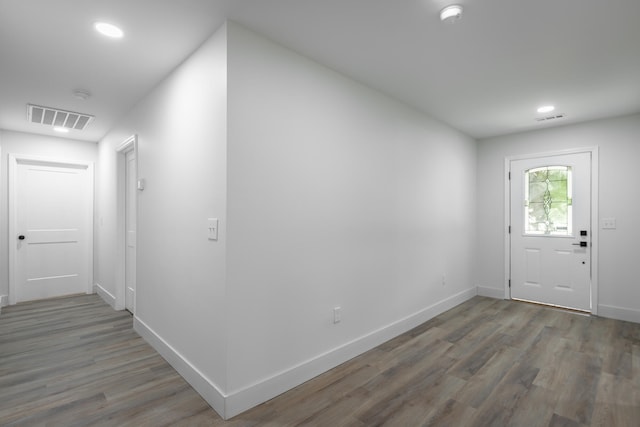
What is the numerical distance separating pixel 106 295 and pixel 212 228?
369cm

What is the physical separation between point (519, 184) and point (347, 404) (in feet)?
13.6

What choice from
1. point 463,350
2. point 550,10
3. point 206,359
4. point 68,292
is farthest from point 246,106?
point 68,292

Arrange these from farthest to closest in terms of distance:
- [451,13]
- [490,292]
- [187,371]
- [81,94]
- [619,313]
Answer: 1. [490,292]
2. [619,313]
3. [81,94]
4. [187,371]
5. [451,13]

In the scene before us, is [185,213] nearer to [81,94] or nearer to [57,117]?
[81,94]

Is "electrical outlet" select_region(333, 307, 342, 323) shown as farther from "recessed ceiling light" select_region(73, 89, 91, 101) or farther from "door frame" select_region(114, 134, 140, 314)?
"recessed ceiling light" select_region(73, 89, 91, 101)

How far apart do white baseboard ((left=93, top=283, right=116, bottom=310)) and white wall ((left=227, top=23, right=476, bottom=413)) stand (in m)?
3.23

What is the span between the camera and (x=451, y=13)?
1.93 meters

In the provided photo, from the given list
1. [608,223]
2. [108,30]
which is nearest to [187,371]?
[108,30]

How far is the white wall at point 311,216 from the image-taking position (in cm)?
211

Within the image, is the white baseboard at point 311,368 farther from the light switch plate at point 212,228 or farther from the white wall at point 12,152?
the white wall at point 12,152

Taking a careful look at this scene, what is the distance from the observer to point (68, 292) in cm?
507

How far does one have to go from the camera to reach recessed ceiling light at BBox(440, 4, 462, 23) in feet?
6.24

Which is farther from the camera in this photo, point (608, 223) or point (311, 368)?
point (608, 223)

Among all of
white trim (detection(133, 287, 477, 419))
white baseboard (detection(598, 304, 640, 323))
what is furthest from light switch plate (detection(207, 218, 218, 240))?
white baseboard (detection(598, 304, 640, 323))
